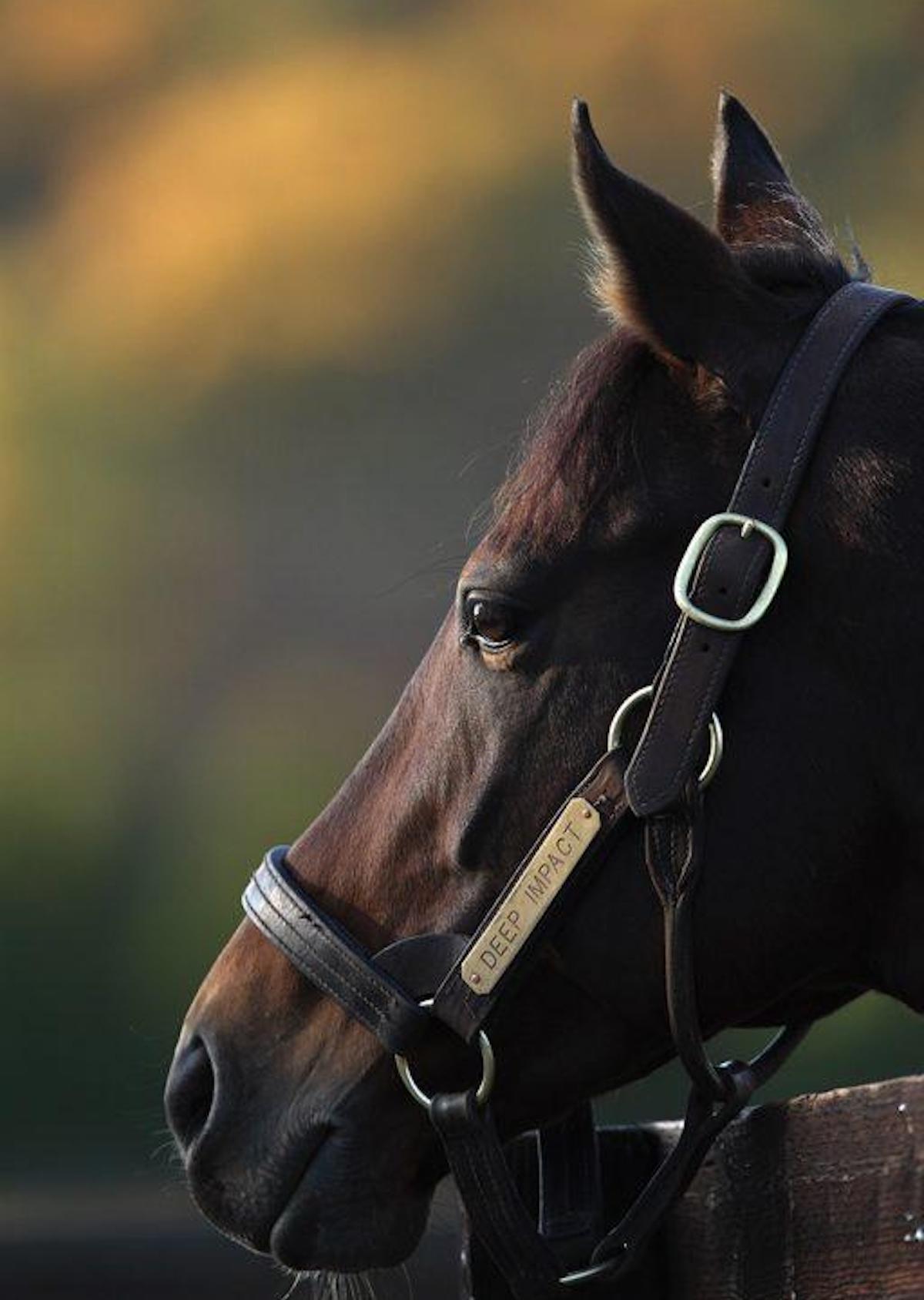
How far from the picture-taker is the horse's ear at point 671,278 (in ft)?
5.49

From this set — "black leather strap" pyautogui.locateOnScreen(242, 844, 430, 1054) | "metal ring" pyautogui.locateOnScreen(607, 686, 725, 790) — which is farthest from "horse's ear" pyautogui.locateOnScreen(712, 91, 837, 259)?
"black leather strap" pyautogui.locateOnScreen(242, 844, 430, 1054)

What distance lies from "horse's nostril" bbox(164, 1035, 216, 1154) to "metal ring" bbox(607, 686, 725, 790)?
46cm

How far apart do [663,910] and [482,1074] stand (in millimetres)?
222

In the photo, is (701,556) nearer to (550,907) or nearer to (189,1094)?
(550,907)

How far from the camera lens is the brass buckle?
1619 mm

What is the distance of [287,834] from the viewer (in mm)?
5043

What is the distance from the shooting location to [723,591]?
5.37 feet

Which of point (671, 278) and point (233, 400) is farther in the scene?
point (233, 400)

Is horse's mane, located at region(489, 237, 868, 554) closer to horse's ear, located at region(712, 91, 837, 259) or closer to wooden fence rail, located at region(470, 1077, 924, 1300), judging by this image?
horse's ear, located at region(712, 91, 837, 259)

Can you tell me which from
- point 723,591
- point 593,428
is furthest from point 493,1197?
point 593,428

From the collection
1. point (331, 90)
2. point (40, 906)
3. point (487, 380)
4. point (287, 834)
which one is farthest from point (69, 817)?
point (331, 90)

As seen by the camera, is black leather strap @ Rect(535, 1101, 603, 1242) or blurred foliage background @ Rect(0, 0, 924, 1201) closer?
black leather strap @ Rect(535, 1101, 603, 1242)

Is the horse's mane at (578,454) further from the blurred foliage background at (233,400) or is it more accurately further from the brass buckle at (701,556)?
the blurred foliage background at (233,400)

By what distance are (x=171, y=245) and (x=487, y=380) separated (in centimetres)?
98
